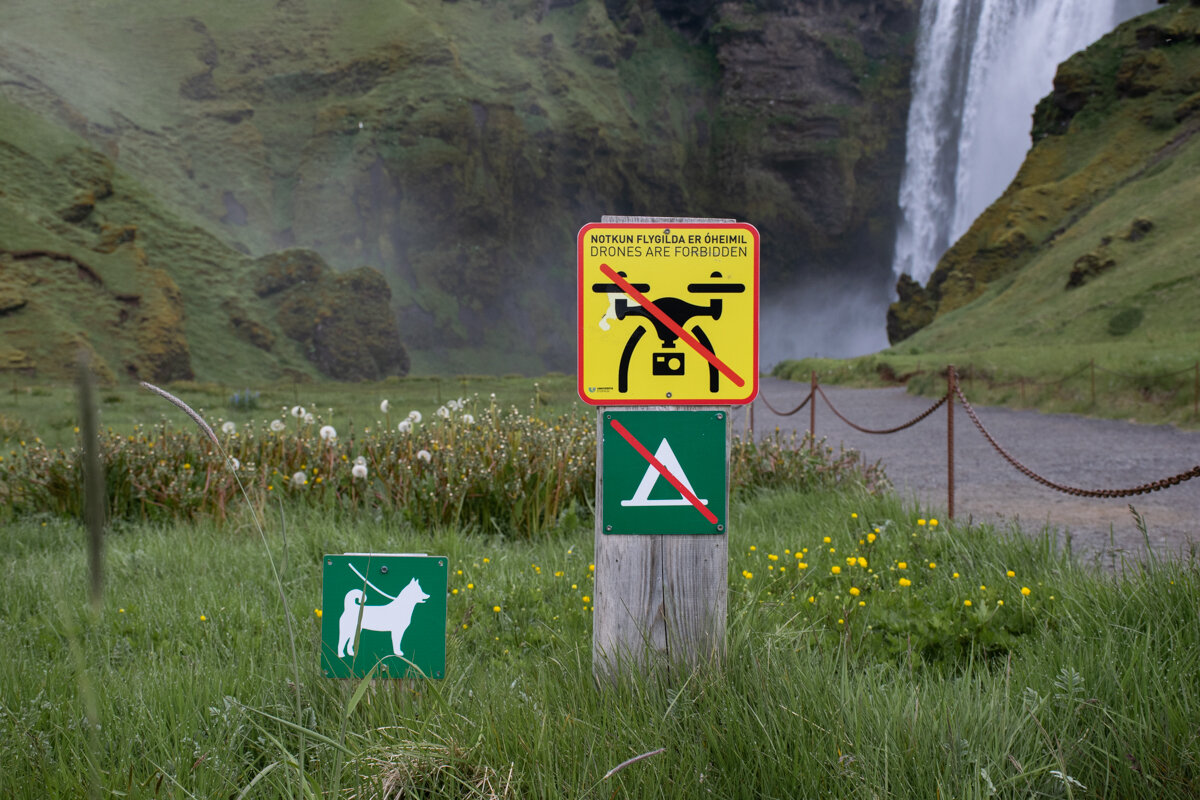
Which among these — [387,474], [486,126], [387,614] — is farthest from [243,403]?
[486,126]

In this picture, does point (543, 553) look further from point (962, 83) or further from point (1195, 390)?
point (962, 83)

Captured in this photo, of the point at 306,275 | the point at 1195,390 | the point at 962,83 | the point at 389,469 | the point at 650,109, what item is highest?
the point at 650,109

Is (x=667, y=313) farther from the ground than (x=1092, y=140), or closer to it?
closer to it

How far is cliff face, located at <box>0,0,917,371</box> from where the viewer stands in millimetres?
89750

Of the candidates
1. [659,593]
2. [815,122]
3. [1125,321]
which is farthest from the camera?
[815,122]

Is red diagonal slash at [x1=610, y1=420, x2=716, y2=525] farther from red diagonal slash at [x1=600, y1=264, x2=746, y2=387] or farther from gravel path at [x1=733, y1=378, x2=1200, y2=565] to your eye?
gravel path at [x1=733, y1=378, x2=1200, y2=565]

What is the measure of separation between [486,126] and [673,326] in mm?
114996

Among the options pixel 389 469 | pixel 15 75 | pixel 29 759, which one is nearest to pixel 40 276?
pixel 15 75

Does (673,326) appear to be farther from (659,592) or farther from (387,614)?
(387,614)

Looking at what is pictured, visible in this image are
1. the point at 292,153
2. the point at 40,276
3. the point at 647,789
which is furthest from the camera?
the point at 292,153

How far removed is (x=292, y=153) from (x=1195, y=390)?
336 feet

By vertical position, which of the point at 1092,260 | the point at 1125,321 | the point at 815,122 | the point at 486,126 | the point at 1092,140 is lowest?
the point at 1125,321

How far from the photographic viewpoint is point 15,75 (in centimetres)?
6956

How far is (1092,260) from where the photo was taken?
36.1 meters
